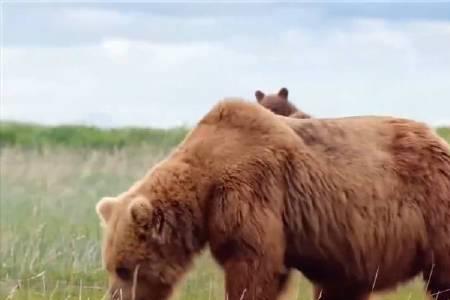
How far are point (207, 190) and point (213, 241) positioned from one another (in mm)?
296

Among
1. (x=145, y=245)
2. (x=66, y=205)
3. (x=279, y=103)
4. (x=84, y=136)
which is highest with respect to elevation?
(x=279, y=103)

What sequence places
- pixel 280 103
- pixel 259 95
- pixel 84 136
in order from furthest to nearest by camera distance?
pixel 84 136 < pixel 259 95 < pixel 280 103

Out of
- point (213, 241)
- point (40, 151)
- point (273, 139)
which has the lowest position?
point (40, 151)

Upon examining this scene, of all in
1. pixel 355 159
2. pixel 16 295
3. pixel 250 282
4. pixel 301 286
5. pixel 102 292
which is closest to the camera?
pixel 250 282

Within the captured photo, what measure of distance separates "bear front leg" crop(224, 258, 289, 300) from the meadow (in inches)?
15.1

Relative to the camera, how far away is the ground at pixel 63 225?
36.3 feet

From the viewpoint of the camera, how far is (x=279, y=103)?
13766 millimetres

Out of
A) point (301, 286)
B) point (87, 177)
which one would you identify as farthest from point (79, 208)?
point (301, 286)

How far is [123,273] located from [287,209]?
41.0 inches

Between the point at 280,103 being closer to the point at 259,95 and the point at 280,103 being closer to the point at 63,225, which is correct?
the point at 259,95

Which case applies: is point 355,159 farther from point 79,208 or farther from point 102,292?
point 79,208

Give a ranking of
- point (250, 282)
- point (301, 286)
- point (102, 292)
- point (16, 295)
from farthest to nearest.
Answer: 1. point (301, 286)
2. point (102, 292)
3. point (16, 295)
4. point (250, 282)

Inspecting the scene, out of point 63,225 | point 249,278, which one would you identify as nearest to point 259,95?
point 63,225

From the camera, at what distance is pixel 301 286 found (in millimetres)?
11750
